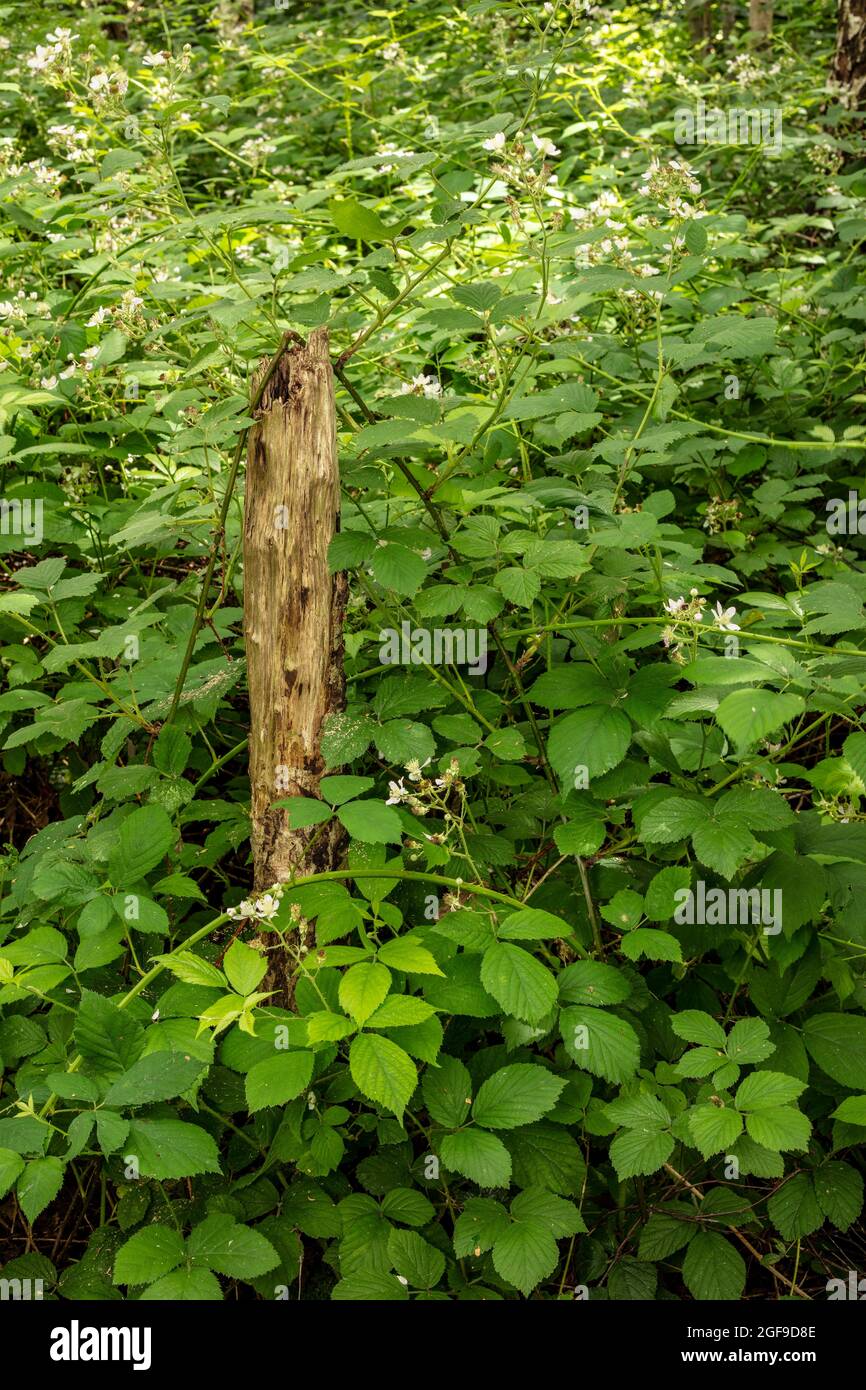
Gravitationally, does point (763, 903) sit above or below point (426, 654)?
below

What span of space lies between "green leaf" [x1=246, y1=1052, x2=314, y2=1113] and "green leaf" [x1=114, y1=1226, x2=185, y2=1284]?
12.7 inches

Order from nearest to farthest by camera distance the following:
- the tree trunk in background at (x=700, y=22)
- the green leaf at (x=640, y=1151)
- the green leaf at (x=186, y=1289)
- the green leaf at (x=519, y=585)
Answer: the green leaf at (x=186, y=1289) → the green leaf at (x=640, y=1151) → the green leaf at (x=519, y=585) → the tree trunk in background at (x=700, y=22)

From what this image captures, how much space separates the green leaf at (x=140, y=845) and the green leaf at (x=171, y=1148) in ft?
1.56

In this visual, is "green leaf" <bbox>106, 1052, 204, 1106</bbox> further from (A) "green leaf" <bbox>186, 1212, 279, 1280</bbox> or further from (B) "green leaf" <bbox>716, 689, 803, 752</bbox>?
(B) "green leaf" <bbox>716, 689, 803, 752</bbox>

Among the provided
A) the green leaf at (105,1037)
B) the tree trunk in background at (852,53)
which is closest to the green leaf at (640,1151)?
the green leaf at (105,1037)

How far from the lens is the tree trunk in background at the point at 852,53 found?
544cm

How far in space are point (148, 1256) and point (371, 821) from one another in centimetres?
79

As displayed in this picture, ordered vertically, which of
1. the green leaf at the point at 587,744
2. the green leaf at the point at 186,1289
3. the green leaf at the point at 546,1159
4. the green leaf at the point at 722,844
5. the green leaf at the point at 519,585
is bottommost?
the green leaf at the point at 186,1289

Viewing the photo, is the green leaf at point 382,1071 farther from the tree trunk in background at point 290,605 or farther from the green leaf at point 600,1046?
the tree trunk in background at point 290,605

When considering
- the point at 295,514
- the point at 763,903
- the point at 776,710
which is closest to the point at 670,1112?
the point at 763,903

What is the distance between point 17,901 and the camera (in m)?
2.35

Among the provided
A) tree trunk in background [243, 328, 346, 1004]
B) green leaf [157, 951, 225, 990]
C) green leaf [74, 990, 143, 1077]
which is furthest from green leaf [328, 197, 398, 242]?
green leaf [74, 990, 143, 1077]

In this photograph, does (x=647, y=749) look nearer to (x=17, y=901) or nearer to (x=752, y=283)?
(x=17, y=901)

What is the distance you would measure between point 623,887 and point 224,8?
28.5 feet
